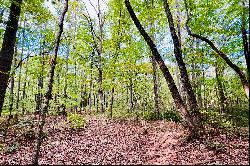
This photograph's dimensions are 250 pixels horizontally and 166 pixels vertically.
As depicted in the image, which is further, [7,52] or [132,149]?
[7,52]

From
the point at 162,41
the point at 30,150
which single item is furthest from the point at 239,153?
the point at 162,41

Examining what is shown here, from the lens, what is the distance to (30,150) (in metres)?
10.2

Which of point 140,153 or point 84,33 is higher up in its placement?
point 84,33

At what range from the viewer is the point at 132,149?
30.9 feet

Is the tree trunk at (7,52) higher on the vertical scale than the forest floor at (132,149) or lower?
higher

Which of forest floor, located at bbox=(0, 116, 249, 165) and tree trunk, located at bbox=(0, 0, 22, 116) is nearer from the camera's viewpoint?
forest floor, located at bbox=(0, 116, 249, 165)

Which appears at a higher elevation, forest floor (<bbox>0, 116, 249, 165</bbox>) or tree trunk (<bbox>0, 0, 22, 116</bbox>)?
tree trunk (<bbox>0, 0, 22, 116</bbox>)

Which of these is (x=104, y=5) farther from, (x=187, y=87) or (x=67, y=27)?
(x=187, y=87)

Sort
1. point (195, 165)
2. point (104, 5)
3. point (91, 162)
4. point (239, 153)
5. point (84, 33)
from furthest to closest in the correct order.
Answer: point (84, 33), point (104, 5), point (91, 162), point (239, 153), point (195, 165)

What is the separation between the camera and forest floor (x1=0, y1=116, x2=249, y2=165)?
24.7ft

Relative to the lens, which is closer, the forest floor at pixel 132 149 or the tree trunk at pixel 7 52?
the forest floor at pixel 132 149

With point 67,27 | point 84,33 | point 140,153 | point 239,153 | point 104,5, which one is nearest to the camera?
point 239,153

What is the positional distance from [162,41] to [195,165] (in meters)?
24.6

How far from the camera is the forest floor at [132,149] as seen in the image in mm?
7516
